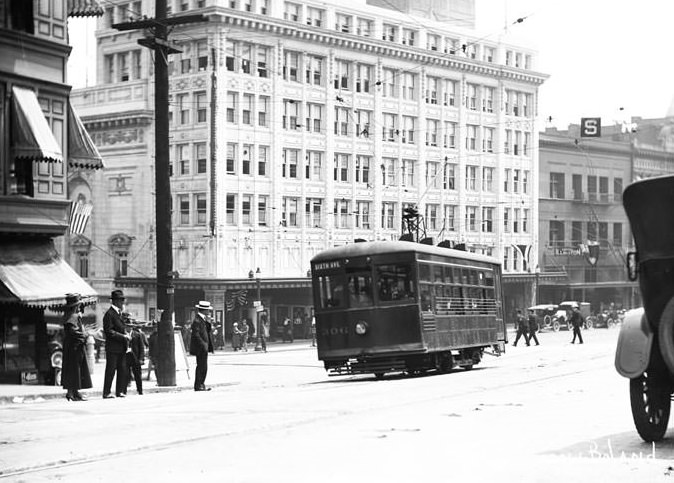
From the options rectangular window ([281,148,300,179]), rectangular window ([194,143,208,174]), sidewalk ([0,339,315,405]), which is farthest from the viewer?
rectangular window ([281,148,300,179])

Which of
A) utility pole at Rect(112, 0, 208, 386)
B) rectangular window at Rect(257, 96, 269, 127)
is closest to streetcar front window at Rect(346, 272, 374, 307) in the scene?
utility pole at Rect(112, 0, 208, 386)

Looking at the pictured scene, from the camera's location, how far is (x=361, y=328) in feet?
91.7

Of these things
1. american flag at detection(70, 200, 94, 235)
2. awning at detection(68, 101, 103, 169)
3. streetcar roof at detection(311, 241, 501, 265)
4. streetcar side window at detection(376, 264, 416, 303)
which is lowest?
streetcar side window at detection(376, 264, 416, 303)

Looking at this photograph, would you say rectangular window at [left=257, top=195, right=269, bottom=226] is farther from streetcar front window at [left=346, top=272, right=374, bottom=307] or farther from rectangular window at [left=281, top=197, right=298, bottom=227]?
streetcar front window at [left=346, top=272, right=374, bottom=307]

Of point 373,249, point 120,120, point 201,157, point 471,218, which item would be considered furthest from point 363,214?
point 373,249

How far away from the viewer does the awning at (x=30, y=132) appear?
2589 cm

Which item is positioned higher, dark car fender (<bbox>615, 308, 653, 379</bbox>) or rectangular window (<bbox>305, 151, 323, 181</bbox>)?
rectangular window (<bbox>305, 151, 323, 181</bbox>)

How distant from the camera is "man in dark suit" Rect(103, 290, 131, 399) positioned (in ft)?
71.8

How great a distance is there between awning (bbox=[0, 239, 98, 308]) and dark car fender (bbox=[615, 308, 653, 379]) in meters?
15.6

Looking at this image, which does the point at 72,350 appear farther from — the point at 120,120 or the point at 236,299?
the point at 120,120

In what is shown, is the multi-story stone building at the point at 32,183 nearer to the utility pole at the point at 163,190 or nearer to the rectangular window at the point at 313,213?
the utility pole at the point at 163,190

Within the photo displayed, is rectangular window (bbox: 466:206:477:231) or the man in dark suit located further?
rectangular window (bbox: 466:206:477:231)

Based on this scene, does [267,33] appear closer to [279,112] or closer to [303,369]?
[279,112]

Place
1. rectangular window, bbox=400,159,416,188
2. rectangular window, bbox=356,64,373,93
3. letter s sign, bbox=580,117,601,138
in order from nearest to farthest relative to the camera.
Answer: letter s sign, bbox=580,117,601,138
rectangular window, bbox=356,64,373,93
rectangular window, bbox=400,159,416,188
